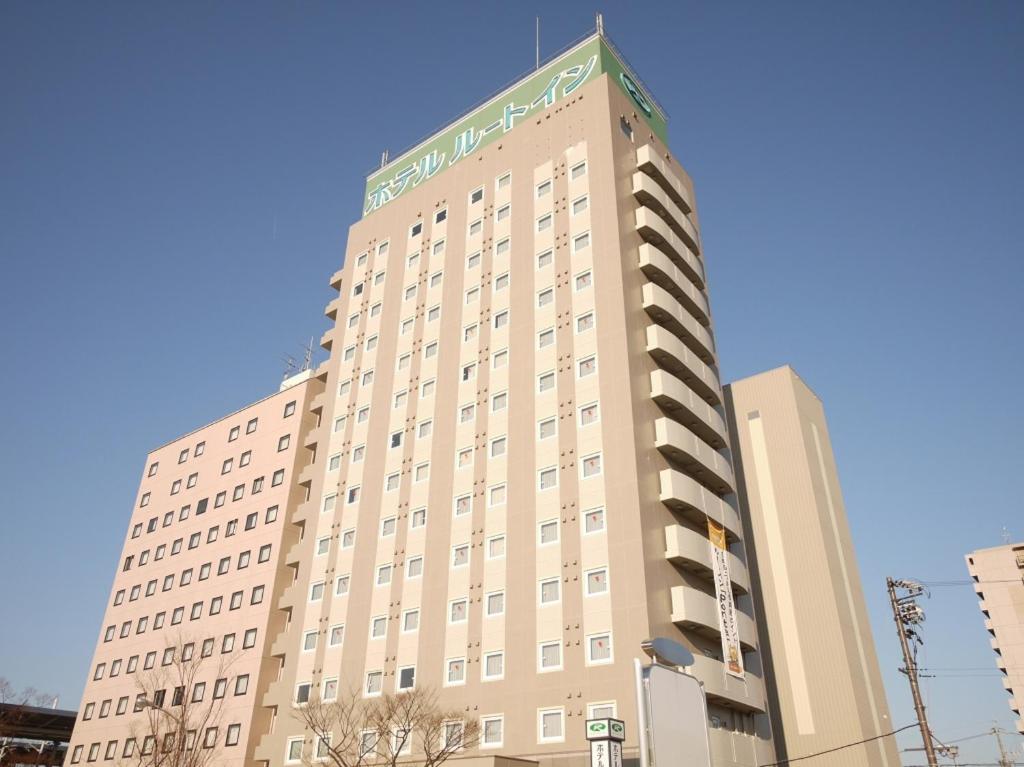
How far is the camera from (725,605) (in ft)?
147

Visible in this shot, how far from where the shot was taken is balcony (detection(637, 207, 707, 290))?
54125 millimetres

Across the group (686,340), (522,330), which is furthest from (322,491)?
(686,340)

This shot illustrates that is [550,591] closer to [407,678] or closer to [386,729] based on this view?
[407,678]

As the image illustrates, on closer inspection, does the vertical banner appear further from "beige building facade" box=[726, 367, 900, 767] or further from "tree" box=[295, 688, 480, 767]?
"tree" box=[295, 688, 480, 767]

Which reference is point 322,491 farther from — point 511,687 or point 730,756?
point 730,756

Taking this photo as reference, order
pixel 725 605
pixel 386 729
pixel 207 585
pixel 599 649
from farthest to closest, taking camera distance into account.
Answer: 1. pixel 207 585
2. pixel 725 605
3. pixel 386 729
4. pixel 599 649

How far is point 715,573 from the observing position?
45.0 metres

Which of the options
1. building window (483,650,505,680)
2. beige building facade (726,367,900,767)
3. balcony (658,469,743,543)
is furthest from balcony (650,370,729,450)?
building window (483,650,505,680)

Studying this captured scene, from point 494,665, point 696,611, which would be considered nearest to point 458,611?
point 494,665

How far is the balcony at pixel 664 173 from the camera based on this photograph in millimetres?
56862

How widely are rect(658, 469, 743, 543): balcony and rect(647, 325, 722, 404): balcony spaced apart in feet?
22.9

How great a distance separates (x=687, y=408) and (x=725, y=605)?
458 inches

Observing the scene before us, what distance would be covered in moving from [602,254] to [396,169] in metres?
27.4

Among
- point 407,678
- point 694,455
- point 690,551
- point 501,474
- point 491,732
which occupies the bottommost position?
point 491,732
